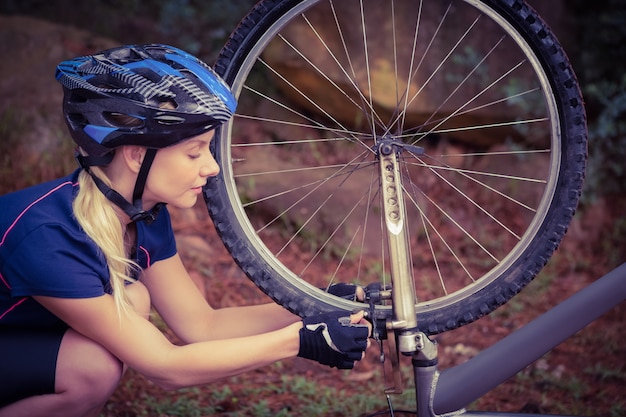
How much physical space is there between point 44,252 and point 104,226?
0.15 metres

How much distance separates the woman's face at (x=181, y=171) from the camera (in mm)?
1818

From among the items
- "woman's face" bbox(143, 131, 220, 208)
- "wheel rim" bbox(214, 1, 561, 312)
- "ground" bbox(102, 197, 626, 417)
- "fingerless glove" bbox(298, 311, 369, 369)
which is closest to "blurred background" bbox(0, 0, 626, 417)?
"ground" bbox(102, 197, 626, 417)

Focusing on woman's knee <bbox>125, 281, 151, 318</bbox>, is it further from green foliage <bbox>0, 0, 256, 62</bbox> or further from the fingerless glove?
green foliage <bbox>0, 0, 256, 62</bbox>

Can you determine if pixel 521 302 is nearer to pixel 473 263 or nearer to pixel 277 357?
pixel 473 263

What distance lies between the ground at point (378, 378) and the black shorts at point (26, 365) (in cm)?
67

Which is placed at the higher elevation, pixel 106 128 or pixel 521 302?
pixel 521 302

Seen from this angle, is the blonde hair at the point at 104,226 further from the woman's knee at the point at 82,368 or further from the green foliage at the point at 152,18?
the green foliage at the point at 152,18

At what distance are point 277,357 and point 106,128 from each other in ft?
2.07

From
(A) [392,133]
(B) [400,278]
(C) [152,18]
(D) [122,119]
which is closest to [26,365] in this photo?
(D) [122,119]

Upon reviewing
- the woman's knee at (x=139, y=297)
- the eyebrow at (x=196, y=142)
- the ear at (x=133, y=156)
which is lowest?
the woman's knee at (x=139, y=297)

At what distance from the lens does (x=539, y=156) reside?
4.22 metres

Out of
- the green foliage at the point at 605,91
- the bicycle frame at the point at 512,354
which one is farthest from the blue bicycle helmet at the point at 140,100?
the green foliage at the point at 605,91

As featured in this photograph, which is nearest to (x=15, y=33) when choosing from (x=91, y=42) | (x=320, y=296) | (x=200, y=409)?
(x=91, y=42)

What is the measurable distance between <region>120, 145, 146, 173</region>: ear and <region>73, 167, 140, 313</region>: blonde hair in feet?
0.23
